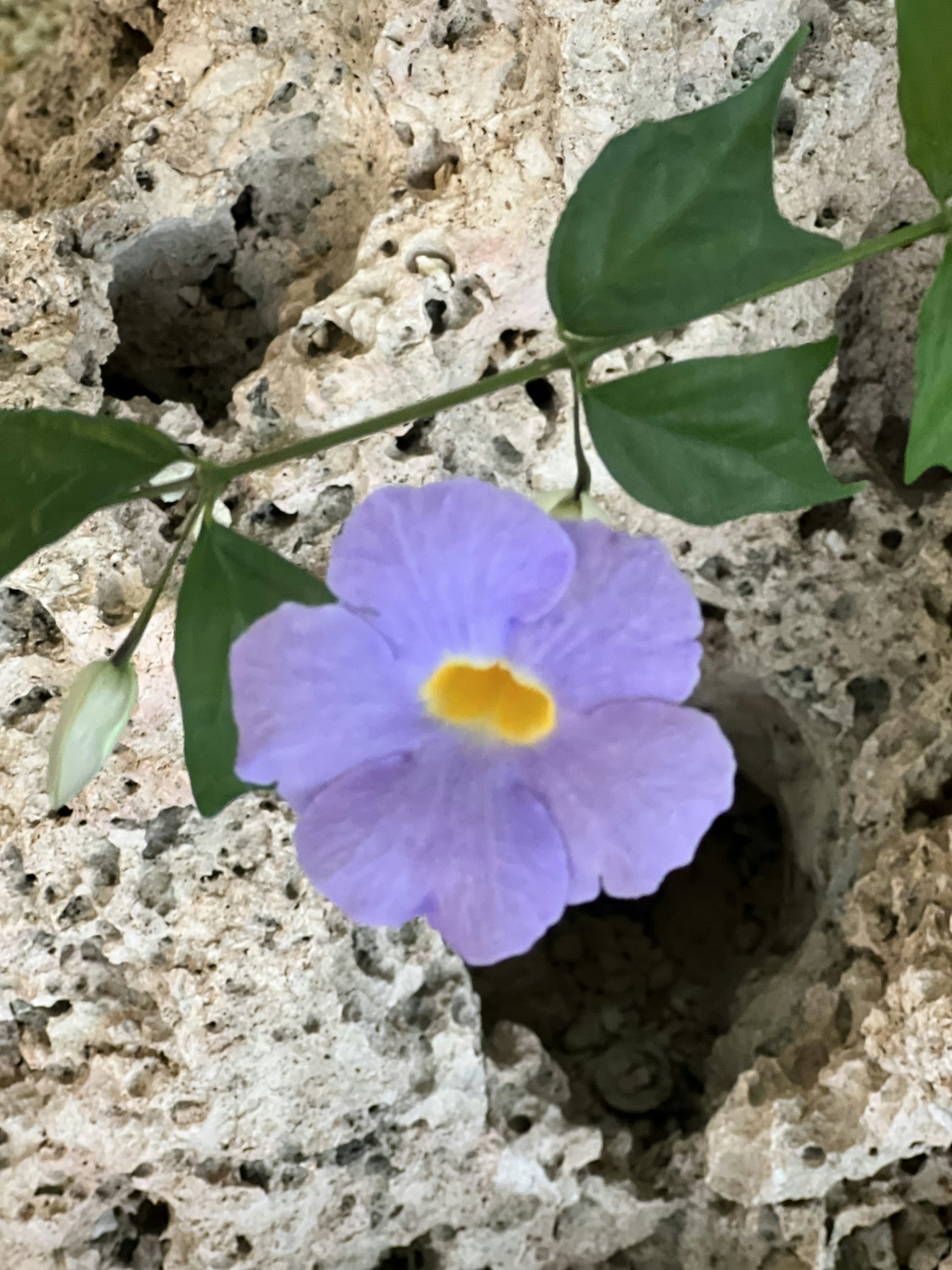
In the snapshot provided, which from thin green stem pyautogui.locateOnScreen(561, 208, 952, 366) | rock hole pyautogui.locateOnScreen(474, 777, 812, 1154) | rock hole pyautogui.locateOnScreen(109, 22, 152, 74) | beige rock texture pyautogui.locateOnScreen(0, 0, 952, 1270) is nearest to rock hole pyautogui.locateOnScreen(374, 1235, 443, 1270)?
beige rock texture pyautogui.locateOnScreen(0, 0, 952, 1270)

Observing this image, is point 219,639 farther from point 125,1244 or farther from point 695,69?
point 125,1244

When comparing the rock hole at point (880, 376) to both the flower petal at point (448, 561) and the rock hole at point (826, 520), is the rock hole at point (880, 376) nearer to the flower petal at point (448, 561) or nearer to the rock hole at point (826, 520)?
the rock hole at point (826, 520)

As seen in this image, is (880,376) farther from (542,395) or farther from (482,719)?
(482,719)

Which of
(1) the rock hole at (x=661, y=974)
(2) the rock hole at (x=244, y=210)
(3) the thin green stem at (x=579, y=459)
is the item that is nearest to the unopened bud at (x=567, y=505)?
(3) the thin green stem at (x=579, y=459)

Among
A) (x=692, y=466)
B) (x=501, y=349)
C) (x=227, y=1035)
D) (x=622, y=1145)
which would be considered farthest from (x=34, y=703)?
(x=622, y=1145)

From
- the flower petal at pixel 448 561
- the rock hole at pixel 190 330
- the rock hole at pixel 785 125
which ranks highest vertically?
the rock hole at pixel 190 330

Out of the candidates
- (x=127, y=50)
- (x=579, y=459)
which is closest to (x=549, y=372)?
(x=579, y=459)
